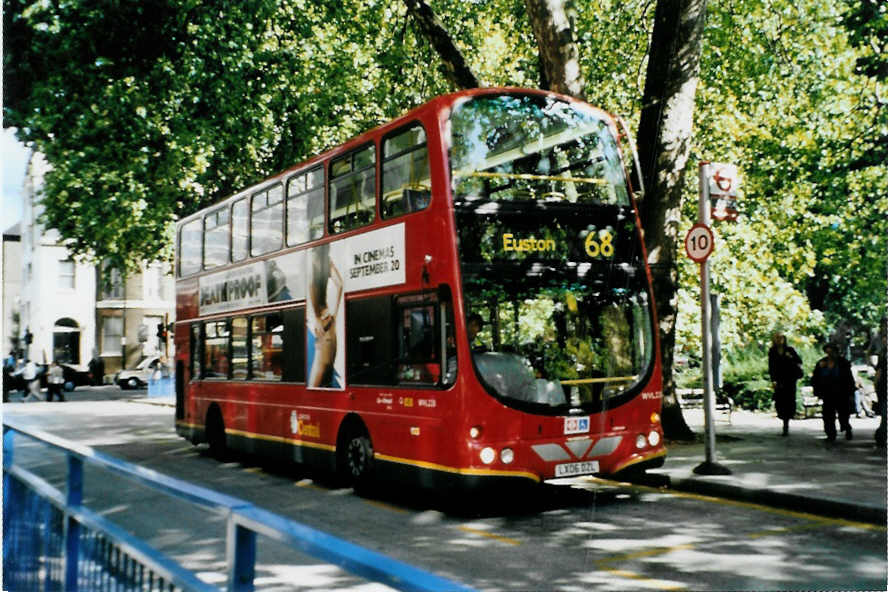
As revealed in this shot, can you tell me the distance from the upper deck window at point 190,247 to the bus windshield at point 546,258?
8164mm

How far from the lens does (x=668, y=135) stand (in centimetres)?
1381

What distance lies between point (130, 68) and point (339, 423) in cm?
1022

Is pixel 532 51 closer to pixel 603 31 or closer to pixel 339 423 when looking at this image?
pixel 603 31

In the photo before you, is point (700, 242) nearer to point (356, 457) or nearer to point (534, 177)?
point (534, 177)

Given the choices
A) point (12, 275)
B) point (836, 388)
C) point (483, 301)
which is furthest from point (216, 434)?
point (12, 275)

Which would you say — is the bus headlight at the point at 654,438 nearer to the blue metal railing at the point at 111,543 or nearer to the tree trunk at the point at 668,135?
the tree trunk at the point at 668,135

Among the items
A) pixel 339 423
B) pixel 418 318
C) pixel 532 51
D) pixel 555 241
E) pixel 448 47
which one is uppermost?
pixel 532 51

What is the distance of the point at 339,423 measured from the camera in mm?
11008

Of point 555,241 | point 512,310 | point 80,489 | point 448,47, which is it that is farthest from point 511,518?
point 448,47

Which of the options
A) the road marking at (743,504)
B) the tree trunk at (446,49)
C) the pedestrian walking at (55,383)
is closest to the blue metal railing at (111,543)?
the road marking at (743,504)

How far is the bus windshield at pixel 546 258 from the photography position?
29.1 ft

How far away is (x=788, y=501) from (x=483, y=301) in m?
3.57

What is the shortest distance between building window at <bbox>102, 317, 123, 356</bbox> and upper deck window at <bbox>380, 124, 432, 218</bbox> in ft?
166

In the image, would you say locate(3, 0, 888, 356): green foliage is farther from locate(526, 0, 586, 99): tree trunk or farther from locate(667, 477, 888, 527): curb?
locate(667, 477, 888, 527): curb
